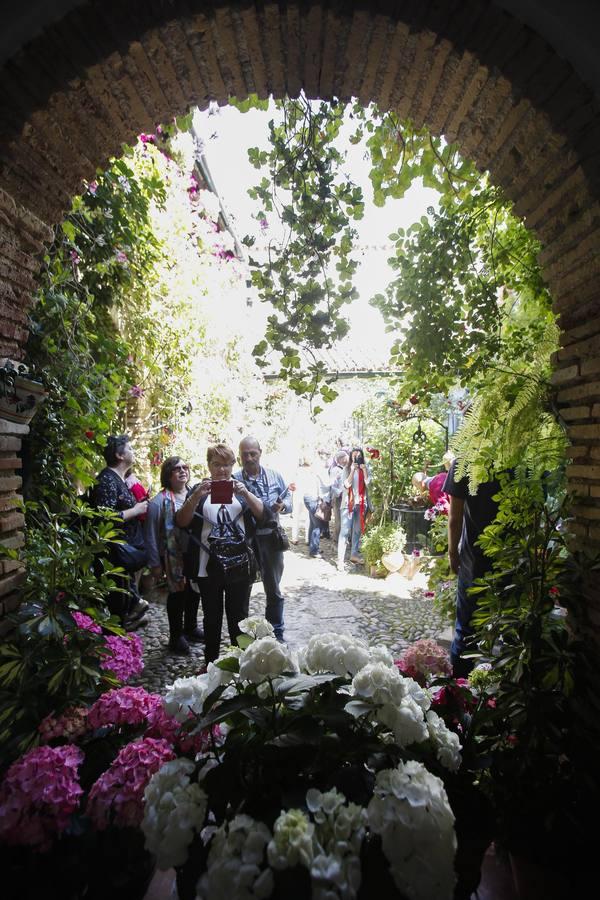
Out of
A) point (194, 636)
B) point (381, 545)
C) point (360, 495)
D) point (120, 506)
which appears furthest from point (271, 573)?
point (360, 495)

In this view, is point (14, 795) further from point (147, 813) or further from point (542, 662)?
point (542, 662)

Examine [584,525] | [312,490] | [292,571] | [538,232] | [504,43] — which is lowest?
[292,571]

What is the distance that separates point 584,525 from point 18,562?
8.10 ft

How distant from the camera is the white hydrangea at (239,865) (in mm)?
884

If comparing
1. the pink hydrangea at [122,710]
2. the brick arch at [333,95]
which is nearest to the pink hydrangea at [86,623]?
the brick arch at [333,95]

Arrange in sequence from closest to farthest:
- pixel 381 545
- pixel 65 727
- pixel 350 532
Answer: pixel 65 727, pixel 381 545, pixel 350 532

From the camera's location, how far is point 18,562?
2182 mm

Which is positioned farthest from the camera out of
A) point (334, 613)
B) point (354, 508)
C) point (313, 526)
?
point (313, 526)

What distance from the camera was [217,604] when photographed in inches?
132

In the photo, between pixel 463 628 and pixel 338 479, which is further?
pixel 338 479

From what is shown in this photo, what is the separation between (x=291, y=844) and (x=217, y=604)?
2540 millimetres

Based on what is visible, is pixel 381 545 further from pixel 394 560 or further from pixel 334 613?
pixel 334 613

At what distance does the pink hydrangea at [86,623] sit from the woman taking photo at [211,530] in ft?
4.09

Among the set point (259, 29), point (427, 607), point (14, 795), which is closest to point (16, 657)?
point (14, 795)
